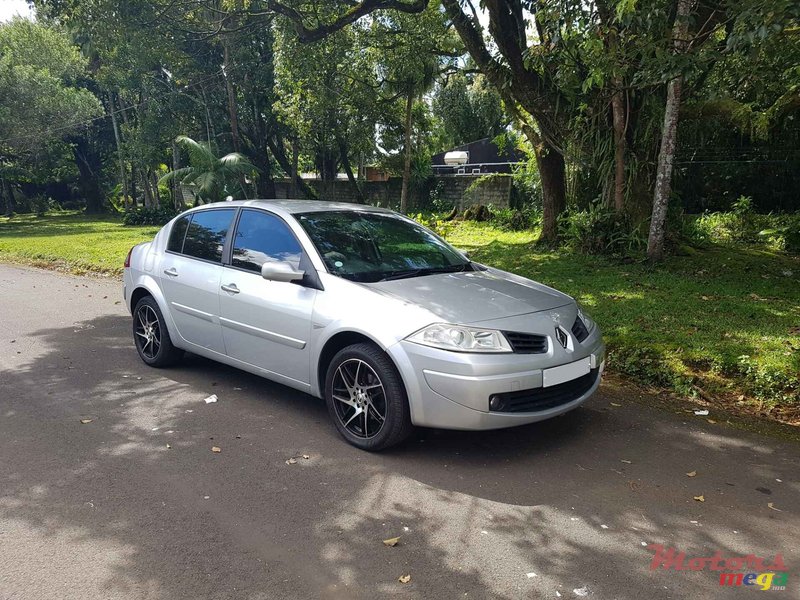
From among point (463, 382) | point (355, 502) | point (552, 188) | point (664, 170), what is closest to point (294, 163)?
point (552, 188)

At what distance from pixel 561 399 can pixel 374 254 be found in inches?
70.2

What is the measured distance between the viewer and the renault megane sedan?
12.3 ft

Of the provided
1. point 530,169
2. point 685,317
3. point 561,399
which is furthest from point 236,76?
point 561,399

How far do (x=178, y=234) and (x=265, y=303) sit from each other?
176cm

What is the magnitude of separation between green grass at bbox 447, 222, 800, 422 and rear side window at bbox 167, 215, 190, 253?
4242 millimetres

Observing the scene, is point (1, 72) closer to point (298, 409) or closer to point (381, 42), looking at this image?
point (381, 42)

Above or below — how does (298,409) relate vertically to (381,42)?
below

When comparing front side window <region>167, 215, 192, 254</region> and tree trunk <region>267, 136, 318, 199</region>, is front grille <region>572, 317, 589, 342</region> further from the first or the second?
tree trunk <region>267, 136, 318, 199</region>

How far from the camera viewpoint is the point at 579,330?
4.29 meters

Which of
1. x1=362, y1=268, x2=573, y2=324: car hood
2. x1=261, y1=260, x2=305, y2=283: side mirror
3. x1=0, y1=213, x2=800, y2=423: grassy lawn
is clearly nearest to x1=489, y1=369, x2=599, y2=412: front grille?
x1=362, y1=268, x2=573, y2=324: car hood

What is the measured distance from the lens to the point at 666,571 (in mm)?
2812

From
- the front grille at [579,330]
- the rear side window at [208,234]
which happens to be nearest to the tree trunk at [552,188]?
the front grille at [579,330]

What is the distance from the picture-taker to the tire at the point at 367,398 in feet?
12.6

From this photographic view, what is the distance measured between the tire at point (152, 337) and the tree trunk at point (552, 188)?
26.7 ft
